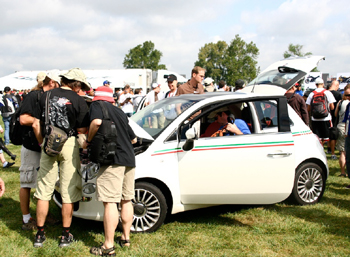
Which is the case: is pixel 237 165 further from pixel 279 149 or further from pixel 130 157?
pixel 130 157

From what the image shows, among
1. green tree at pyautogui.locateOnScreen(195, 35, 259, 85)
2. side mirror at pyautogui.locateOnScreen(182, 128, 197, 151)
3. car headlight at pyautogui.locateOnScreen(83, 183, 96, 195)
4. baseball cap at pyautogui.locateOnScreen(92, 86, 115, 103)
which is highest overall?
green tree at pyautogui.locateOnScreen(195, 35, 259, 85)

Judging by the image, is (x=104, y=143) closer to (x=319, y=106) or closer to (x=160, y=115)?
(x=160, y=115)

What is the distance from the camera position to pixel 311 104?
29.0ft

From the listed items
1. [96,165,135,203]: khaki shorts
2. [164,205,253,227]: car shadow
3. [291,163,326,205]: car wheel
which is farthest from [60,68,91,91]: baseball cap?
[291,163,326,205]: car wheel

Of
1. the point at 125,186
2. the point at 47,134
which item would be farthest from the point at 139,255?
the point at 47,134

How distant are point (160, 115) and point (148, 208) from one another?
1.28 meters

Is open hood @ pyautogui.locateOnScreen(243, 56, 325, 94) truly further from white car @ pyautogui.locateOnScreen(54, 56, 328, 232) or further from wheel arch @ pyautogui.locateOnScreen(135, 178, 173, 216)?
wheel arch @ pyautogui.locateOnScreen(135, 178, 173, 216)

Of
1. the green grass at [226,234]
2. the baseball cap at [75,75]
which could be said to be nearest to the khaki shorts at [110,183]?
the green grass at [226,234]

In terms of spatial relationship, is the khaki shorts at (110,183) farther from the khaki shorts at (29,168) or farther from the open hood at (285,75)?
the open hood at (285,75)

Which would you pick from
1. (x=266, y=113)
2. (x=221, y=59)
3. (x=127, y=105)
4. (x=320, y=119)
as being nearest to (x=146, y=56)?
(x=221, y=59)

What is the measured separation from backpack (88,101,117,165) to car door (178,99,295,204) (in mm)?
1055

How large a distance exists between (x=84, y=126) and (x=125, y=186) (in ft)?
2.62

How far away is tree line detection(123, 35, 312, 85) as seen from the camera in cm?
9181

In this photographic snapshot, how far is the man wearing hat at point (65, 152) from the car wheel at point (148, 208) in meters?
0.69
